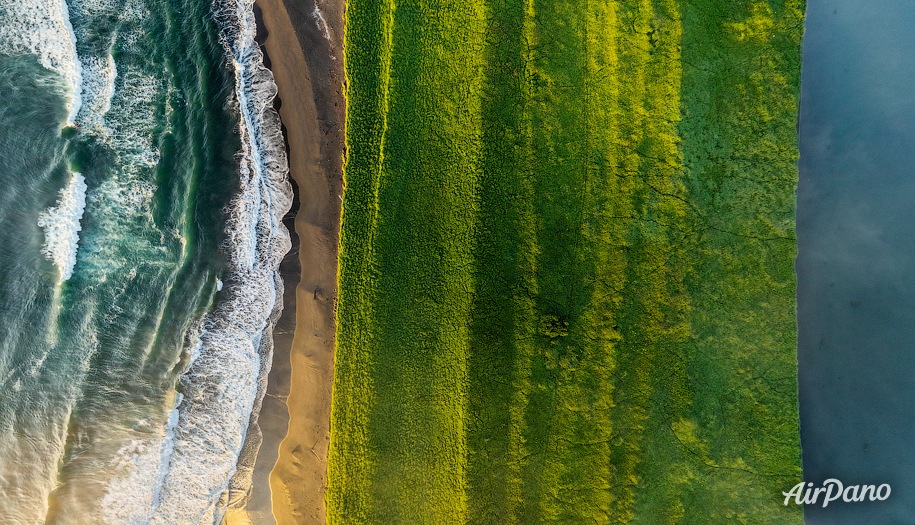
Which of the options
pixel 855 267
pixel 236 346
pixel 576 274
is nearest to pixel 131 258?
pixel 236 346

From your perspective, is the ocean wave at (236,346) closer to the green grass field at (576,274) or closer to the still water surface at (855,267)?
the green grass field at (576,274)

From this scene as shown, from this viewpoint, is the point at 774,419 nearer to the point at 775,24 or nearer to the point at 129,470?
the point at 775,24

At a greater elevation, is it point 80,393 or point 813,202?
point 813,202

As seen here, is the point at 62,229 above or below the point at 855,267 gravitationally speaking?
above

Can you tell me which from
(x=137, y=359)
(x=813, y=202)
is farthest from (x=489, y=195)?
(x=137, y=359)

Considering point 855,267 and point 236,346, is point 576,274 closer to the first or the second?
point 855,267

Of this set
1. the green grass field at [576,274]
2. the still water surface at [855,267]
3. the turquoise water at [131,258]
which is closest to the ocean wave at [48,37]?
the turquoise water at [131,258]
